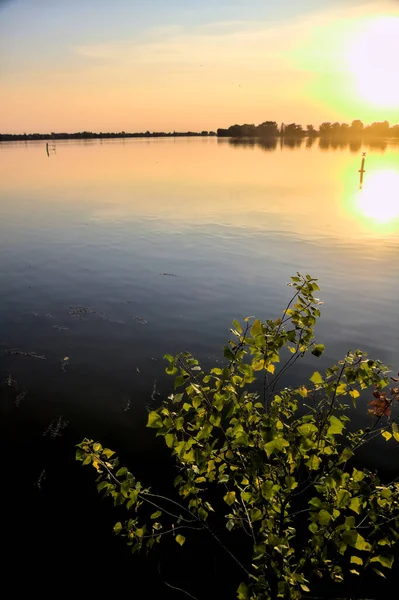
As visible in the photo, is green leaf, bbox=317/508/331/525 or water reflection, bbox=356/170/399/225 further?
water reflection, bbox=356/170/399/225

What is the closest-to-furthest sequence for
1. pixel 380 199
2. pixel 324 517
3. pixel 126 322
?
pixel 324 517 < pixel 126 322 < pixel 380 199

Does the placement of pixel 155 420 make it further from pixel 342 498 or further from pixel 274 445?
pixel 342 498

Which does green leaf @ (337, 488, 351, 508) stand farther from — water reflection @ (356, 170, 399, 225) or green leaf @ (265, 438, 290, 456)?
water reflection @ (356, 170, 399, 225)

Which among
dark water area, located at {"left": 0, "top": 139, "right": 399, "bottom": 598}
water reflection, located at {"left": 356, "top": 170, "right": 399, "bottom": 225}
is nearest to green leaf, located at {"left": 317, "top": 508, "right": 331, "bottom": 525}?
dark water area, located at {"left": 0, "top": 139, "right": 399, "bottom": 598}

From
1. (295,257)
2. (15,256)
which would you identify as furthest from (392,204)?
(15,256)

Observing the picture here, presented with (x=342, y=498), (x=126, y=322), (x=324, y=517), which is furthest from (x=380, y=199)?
(x=324, y=517)

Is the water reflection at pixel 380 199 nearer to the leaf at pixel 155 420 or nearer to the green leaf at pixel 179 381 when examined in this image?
the green leaf at pixel 179 381

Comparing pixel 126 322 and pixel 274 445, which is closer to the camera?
pixel 274 445

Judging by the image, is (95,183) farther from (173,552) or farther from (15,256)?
(173,552)

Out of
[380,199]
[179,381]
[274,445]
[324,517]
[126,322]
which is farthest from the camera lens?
[380,199]

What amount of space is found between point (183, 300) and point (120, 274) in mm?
6837

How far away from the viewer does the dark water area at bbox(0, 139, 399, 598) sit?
9812 millimetres

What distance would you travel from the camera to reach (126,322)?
21.3 metres

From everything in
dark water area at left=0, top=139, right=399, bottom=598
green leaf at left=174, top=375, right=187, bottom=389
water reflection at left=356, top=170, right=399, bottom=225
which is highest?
green leaf at left=174, top=375, right=187, bottom=389
